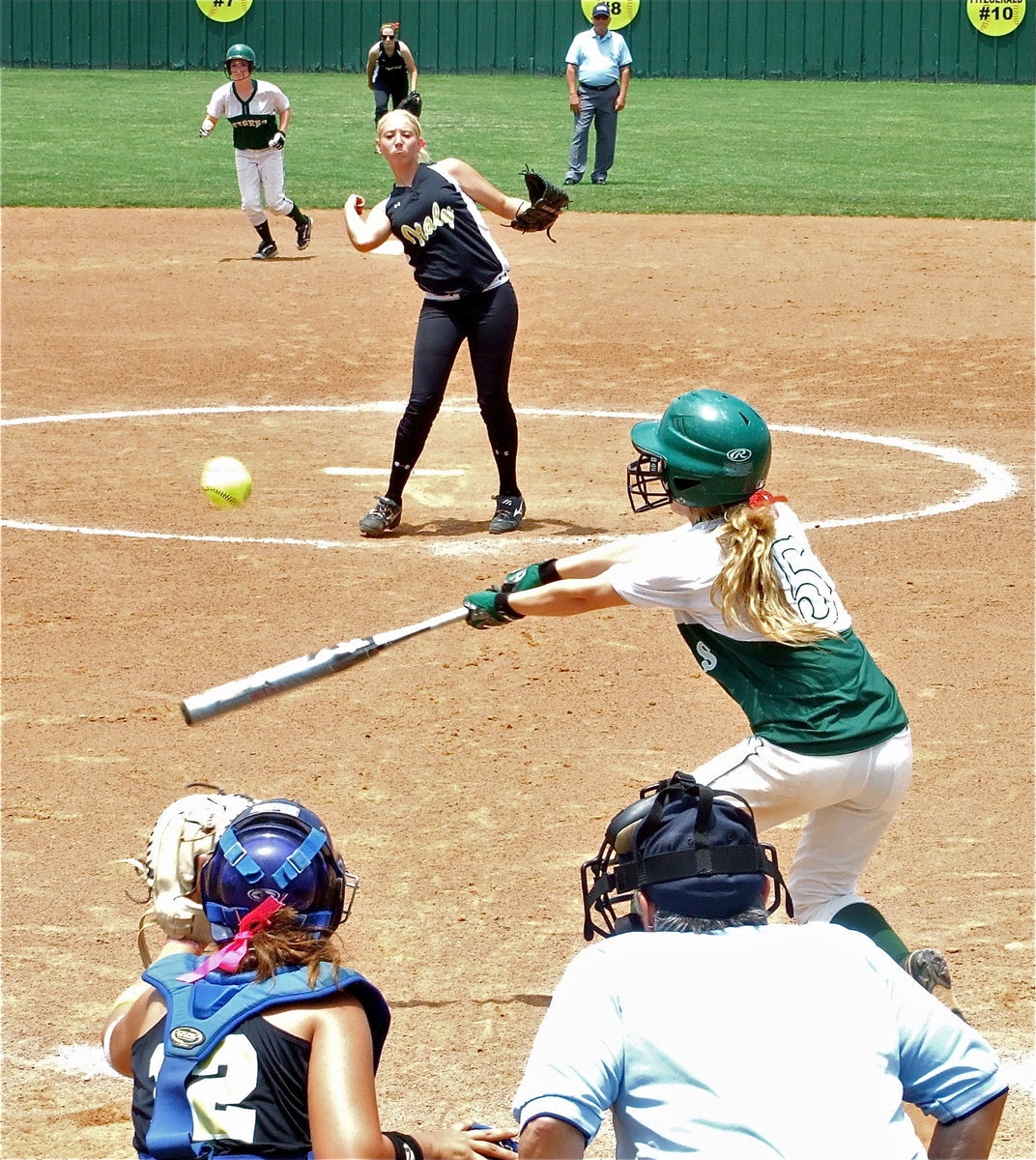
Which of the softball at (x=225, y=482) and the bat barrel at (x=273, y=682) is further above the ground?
the bat barrel at (x=273, y=682)

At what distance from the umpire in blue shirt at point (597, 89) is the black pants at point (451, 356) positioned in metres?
15.1

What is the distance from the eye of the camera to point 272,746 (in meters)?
6.92

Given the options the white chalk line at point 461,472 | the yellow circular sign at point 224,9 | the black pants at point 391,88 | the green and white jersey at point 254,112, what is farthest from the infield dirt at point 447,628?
the yellow circular sign at point 224,9

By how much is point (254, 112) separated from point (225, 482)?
10.7 m

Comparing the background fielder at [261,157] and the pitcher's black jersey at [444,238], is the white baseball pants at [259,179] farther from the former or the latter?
the pitcher's black jersey at [444,238]

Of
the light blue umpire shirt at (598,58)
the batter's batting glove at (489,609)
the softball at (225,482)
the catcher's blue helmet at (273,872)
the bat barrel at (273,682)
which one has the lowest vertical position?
the softball at (225,482)

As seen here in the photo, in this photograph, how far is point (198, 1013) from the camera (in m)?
3.06

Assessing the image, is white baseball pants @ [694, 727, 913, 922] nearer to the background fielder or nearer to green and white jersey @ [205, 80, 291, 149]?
the background fielder

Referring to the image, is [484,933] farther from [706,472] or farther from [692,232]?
[692,232]

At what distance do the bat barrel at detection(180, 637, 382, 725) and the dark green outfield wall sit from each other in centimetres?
3632

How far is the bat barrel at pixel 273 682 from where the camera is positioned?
4793 millimetres

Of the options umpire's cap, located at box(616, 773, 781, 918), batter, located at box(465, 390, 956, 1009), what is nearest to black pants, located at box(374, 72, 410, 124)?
batter, located at box(465, 390, 956, 1009)

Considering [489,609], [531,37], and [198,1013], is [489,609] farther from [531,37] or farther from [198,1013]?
[531,37]

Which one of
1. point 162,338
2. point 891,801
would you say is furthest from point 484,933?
point 162,338
